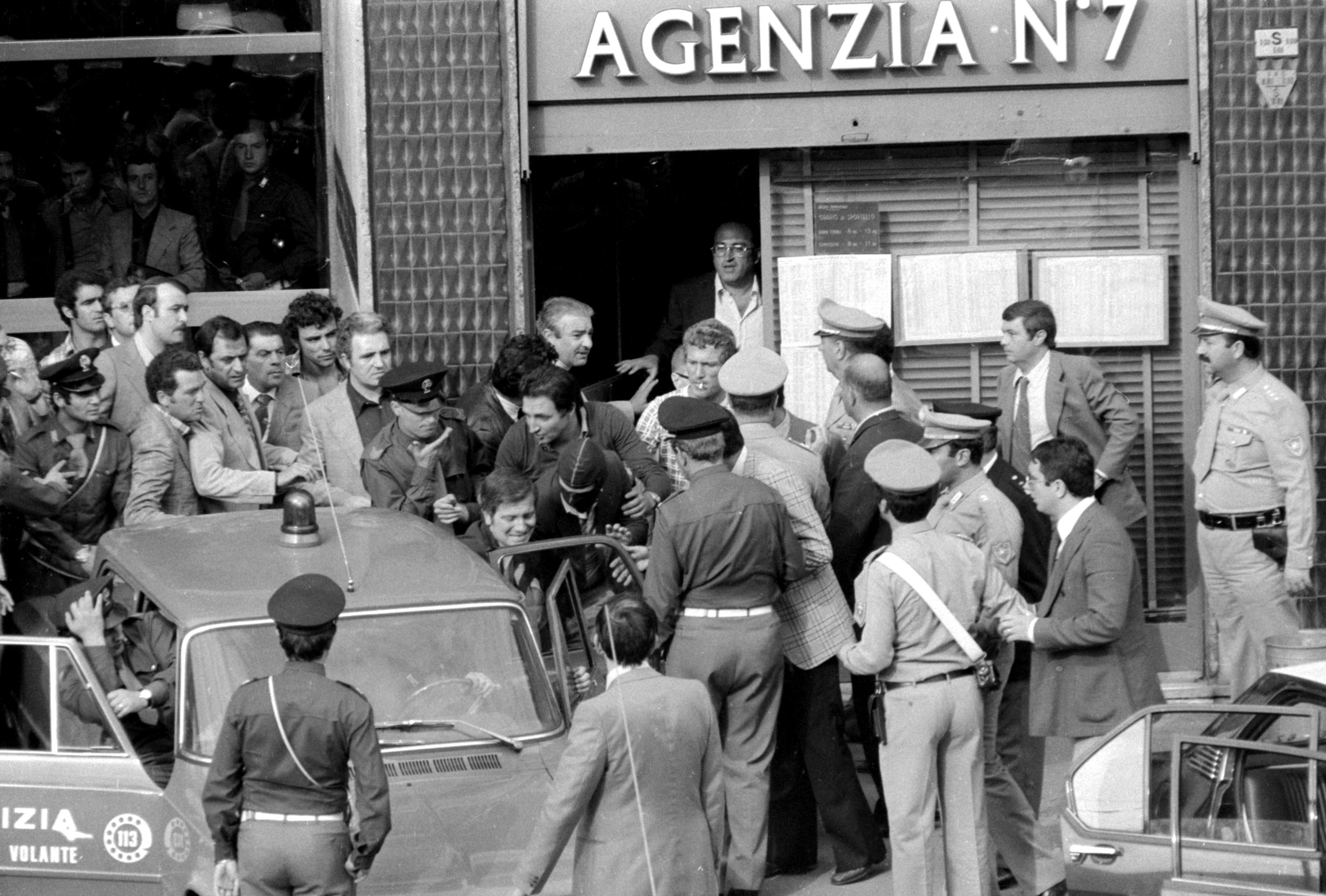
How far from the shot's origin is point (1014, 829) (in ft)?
21.6

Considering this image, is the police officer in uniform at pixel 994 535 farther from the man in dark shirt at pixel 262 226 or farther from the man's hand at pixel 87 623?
the man in dark shirt at pixel 262 226

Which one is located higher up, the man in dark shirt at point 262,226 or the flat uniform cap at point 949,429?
the man in dark shirt at point 262,226

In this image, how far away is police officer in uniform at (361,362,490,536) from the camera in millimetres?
7211

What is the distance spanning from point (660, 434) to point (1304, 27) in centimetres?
413

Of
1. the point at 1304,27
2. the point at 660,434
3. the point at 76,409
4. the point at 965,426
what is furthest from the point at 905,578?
the point at 1304,27

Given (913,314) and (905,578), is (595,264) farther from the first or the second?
(905,578)

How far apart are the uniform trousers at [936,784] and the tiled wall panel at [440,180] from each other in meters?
4.10

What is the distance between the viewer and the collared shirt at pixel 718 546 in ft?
21.1

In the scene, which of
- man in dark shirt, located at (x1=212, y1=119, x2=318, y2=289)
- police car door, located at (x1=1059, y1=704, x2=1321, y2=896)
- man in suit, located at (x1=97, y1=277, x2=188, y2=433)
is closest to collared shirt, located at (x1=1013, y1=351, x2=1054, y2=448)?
police car door, located at (x1=1059, y1=704, x2=1321, y2=896)

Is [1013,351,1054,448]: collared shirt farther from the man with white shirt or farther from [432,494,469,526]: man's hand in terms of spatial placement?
the man with white shirt

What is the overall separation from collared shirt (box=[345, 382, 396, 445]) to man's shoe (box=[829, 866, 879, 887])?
2739 mm

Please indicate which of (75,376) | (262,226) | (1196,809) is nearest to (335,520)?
(75,376)

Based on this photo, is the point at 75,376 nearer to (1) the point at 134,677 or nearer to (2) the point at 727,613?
(1) the point at 134,677

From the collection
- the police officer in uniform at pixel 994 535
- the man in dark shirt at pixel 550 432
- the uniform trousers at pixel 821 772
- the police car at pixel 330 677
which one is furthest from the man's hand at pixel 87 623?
the police officer in uniform at pixel 994 535
